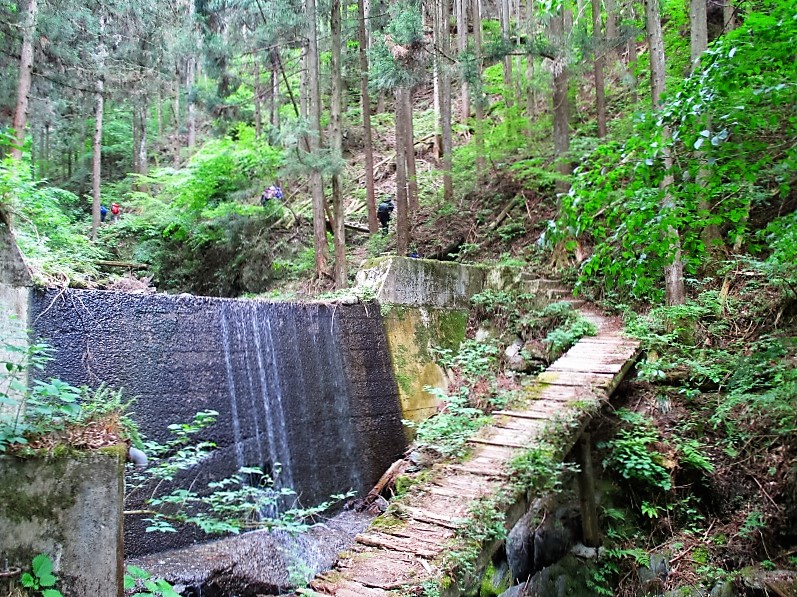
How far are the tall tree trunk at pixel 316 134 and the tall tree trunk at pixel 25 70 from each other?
508cm

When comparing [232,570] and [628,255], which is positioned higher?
[628,255]

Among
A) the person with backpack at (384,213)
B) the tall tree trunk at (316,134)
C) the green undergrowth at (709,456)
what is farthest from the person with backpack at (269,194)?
the green undergrowth at (709,456)

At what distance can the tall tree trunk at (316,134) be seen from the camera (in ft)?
35.9

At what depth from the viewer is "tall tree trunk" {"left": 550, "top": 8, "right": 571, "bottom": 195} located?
Result: 10.3 m

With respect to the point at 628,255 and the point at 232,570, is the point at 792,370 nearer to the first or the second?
the point at 628,255

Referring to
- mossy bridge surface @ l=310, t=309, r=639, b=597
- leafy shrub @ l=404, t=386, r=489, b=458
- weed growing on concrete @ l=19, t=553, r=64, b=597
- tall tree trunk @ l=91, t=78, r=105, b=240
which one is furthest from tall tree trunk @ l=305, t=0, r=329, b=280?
weed growing on concrete @ l=19, t=553, r=64, b=597

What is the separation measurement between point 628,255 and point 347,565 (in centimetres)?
292

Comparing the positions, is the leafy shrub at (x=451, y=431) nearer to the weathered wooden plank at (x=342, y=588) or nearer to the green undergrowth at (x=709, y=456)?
the green undergrowth at (x=709, y=456)

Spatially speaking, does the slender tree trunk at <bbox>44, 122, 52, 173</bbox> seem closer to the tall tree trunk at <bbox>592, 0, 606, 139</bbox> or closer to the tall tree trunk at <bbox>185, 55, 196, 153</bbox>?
the tall tree trunk at <bbox>185, 55, 196, 153</bbox>

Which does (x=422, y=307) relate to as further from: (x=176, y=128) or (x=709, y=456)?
(x=176, y=128)

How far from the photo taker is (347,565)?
3484mm

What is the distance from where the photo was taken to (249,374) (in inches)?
263

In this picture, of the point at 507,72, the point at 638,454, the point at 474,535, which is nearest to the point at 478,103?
the point at 507,72

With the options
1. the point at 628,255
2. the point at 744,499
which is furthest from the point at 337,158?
the point at 744,499
